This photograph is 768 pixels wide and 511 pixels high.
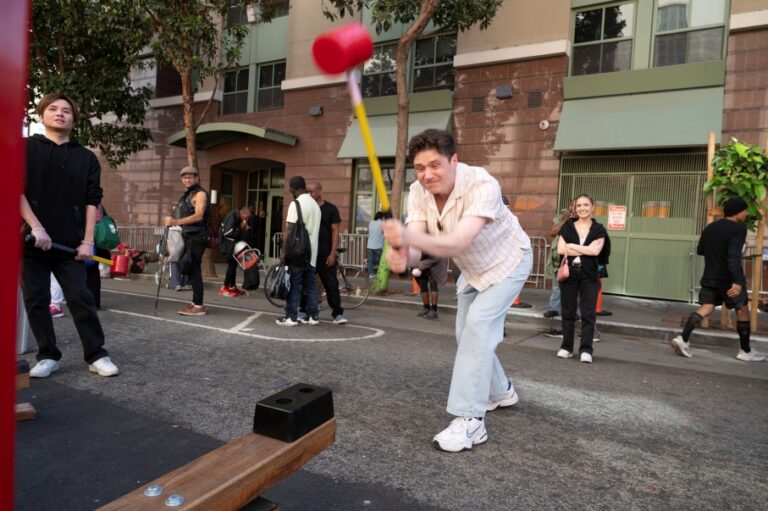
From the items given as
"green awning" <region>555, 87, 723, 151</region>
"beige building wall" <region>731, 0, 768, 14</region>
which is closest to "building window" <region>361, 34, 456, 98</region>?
"green awning" <region>555, 87, 723, 151</region>

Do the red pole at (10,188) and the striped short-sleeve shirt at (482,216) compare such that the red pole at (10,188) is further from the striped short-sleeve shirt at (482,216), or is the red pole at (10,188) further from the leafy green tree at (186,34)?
the leafy green tree at (186,34)

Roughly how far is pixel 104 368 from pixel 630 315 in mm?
7922

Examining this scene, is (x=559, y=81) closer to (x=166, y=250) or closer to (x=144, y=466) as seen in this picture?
(x=166, y=250)

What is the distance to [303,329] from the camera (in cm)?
682

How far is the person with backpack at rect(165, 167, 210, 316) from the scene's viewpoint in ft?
23.9

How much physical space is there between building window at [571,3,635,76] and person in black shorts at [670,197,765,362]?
6854 millimetres

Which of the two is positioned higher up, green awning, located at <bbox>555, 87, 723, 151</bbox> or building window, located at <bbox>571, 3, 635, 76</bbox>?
building window, located at <bbox>571, 3, 635, 76</bbox>

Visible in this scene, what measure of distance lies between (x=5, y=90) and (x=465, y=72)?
1364 cm

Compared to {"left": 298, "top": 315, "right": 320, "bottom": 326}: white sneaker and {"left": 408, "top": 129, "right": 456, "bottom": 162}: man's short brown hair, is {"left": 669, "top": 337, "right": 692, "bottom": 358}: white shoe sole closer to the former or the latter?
{"left": 298, "top": 315, "right": 320, "bottom": 326}: white sneaker

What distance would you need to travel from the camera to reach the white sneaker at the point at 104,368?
4.19m

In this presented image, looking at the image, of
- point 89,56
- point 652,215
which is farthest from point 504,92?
point 89,56

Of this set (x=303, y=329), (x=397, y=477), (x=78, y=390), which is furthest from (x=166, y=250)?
(x=397, y=477)

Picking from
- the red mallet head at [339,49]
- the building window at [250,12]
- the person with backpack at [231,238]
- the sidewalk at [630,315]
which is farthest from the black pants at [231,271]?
the red mallet head at [339,49]

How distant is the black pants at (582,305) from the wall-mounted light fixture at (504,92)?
7948mm
